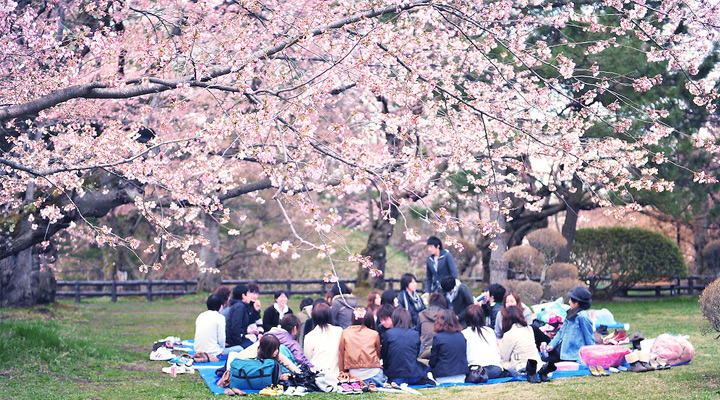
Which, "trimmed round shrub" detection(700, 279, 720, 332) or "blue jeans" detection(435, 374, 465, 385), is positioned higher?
"trimmed round shrub" detection(700, 279, 720, 332)

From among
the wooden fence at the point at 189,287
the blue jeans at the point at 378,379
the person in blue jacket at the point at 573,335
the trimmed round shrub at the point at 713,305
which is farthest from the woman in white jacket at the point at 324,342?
the wooden fence at the point at 189,287

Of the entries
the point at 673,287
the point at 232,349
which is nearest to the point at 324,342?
the point at 232,349

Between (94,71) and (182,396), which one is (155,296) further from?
(182,396)

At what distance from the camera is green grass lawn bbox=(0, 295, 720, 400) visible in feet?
24.4

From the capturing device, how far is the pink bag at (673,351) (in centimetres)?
884

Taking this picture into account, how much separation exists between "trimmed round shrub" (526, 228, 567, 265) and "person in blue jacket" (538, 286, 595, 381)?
7.99m

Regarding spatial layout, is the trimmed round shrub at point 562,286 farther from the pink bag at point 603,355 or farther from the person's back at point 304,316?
the person's back at point 304,316

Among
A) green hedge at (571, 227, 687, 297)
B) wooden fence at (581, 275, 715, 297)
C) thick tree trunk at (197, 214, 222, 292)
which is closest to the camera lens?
green hedge at (571, 227, 687, 297)

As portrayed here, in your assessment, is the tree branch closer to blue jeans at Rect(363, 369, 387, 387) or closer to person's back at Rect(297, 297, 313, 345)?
blue jeans at Rect(363, 369, 387, 387)

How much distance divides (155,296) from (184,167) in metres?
20.6

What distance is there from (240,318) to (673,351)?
601 cm

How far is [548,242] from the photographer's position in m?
17.1

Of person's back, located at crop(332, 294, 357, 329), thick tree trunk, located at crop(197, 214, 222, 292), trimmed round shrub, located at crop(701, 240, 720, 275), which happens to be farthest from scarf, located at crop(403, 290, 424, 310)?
trimmed round shrub, located at crop(701, 240, 720, 275)

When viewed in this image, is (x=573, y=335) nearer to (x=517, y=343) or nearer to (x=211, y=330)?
(x=517, y=343)
